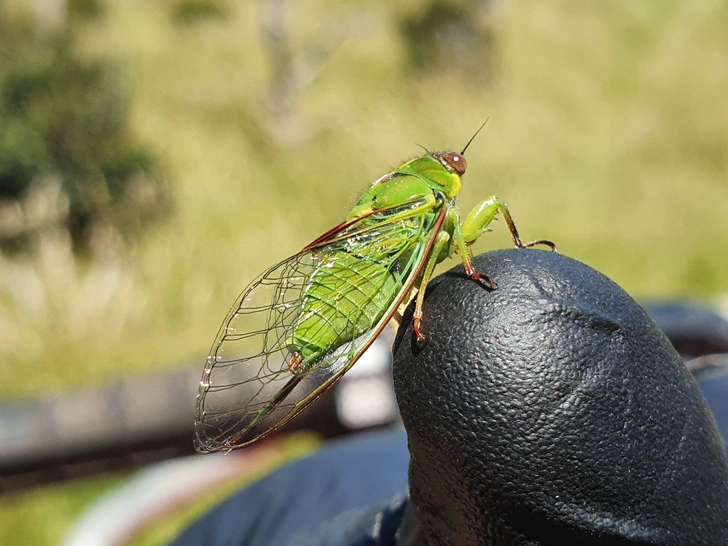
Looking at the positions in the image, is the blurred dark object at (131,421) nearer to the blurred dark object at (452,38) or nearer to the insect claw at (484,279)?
the insect claw at (484,279)

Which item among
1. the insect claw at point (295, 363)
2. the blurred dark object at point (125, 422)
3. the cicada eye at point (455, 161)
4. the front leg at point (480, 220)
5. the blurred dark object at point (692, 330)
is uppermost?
the cicada eye at point (455, 161)

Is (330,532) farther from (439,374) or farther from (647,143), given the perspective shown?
(647,143)

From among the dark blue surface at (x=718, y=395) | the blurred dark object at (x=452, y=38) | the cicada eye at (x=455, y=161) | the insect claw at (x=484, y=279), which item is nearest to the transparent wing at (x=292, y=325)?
the cicada eye at (x=455, y=161)

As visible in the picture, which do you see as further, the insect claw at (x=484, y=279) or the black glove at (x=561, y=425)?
the insect claw at (x=484, y=279)

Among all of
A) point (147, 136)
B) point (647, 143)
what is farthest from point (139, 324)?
point (647, 143)

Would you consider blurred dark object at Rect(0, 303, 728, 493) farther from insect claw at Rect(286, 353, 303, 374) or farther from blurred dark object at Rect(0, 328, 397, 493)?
insect claw at Rect(286, 353, 303, 374)

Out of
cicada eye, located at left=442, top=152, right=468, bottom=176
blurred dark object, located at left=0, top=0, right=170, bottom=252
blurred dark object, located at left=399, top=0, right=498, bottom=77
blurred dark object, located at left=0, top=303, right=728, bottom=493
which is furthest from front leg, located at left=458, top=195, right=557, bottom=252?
blurred dark object, located at left=399, top=0, right=498, bottom=77
